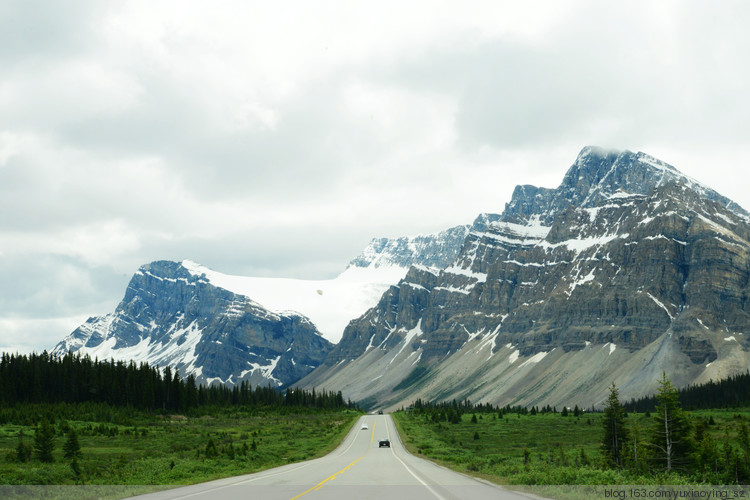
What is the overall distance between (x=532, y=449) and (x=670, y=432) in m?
35.4

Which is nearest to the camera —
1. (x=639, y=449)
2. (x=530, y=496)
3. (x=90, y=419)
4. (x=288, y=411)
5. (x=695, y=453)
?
(x=530, y=496)

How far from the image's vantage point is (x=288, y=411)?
178000 mm

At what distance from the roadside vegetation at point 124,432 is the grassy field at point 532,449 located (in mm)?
13384

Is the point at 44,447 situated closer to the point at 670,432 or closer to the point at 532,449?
the point at 670,432

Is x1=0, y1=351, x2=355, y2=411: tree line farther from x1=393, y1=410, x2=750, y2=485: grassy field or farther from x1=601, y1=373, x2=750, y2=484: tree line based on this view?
x1=601, y1=373, x2=750, y2=484: tree line

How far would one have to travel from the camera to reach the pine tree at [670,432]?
48.8 m

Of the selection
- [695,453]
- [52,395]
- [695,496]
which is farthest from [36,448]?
[52,395]

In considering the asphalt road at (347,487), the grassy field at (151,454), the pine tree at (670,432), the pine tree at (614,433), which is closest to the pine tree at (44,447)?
the grassy field at (151,454)

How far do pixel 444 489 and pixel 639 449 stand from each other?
31.8 metres

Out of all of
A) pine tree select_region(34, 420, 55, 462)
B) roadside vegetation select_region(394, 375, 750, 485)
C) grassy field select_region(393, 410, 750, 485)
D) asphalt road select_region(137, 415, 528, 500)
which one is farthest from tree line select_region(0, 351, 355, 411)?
asphalt road select_region(137, 415, 528, 500)

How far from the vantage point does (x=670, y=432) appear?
163ft

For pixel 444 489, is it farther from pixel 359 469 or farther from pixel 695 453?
pixel 695 453

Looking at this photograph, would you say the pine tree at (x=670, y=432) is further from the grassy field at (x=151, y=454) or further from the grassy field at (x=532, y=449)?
the grassy field at (x=151, y=454)

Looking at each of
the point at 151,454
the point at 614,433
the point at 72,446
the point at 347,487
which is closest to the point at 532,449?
the point at 614,433
